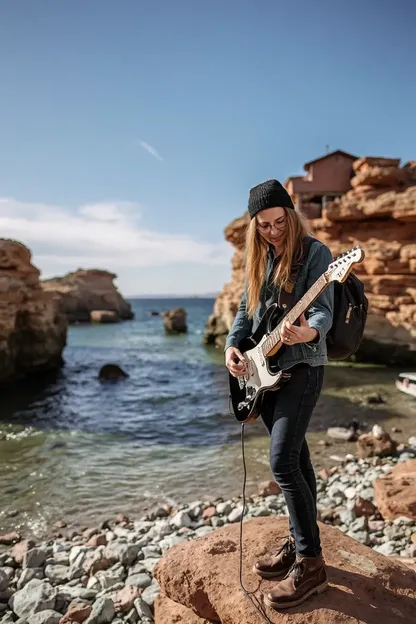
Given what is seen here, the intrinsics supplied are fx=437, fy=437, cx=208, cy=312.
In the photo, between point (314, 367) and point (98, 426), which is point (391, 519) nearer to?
point (314, 367)

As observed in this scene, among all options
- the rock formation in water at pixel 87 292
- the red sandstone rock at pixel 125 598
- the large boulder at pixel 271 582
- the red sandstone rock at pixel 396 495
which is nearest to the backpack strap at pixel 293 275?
the large boulder at pixel 271 582

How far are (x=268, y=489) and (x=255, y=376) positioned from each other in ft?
17.4

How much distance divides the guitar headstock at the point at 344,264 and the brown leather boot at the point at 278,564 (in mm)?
2172

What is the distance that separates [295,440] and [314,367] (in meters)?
0.52

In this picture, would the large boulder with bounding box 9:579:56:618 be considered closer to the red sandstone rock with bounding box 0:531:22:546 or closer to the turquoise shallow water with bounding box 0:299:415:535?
the red sandstone rock with bounding box 0:531:22:546

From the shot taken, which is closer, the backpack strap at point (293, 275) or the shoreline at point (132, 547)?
the backpack strap at point (293, 275)

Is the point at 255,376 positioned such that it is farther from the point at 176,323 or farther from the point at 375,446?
the point at 176,323

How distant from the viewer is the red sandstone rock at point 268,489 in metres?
7.81

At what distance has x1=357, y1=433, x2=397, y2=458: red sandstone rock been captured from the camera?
31.8 ft

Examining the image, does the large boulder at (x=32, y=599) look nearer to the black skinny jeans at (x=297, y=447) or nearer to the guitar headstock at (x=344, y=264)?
the black skinny jeans at (x=297, y=447)

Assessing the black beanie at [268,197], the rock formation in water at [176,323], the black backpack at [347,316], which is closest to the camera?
the black backpack at [347,316]

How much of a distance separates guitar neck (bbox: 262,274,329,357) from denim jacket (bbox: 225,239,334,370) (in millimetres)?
65

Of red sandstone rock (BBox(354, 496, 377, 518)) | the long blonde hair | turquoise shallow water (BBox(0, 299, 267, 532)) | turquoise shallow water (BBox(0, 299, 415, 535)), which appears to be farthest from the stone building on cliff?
the long blonde hair

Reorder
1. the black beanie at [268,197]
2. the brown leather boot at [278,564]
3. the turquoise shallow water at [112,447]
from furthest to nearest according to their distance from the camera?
1. the turquoise shallow water at [112,447]
2. the brown leather boot at [278,564]
3. the black beanie at [268,197]
